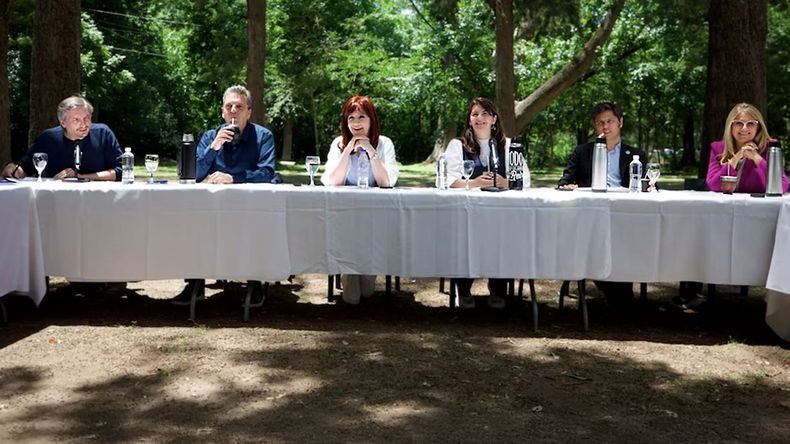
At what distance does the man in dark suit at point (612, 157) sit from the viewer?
19.7 feet

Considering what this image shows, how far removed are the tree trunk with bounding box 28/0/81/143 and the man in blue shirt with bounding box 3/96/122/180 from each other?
2.20 metres

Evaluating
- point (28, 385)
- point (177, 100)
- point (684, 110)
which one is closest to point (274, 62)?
point (177, 100)

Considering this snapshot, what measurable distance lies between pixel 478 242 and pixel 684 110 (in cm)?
3242

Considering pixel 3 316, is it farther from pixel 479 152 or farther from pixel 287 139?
pixel 287 139

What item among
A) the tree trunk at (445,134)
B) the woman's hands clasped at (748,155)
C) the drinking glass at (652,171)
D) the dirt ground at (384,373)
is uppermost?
the tree trunk at (445,134)

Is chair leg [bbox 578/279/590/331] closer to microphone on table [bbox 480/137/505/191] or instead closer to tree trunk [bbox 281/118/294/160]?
microphone on table [bbox 480/137/505/191]

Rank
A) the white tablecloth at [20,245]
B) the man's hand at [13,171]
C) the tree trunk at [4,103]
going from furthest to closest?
the tree trunk at [4,103], the man's hand at [13,171], the white tablecloth at [20,245]

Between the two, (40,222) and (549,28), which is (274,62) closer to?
(549,28)

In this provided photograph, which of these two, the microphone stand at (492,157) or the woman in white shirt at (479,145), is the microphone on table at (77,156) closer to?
the woman in white shirt at (479,145)

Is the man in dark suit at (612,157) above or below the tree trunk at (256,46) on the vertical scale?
below

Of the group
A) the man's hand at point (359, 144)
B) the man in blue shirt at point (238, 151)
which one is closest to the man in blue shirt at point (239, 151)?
the man in blue shirt at point (238, 151)

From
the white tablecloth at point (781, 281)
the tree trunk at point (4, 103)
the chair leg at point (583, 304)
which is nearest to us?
the white tablecloth at point (781, 281)

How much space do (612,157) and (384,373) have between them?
2.74 m

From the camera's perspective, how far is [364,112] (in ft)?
19.0
